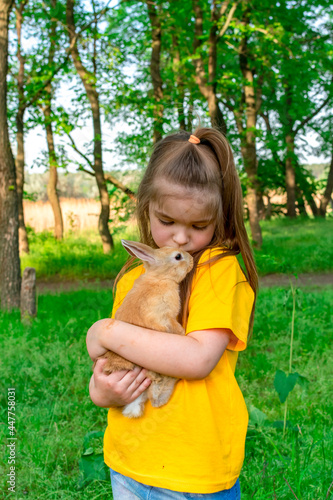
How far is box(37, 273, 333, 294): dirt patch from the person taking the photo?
9.70 metres

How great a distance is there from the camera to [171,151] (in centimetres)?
196

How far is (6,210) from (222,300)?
20.3 feet

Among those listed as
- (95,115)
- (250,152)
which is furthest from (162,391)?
(250,152)

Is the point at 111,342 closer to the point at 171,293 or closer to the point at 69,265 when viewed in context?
the point at 171,293

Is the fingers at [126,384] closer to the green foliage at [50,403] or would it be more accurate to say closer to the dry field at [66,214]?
the green foliage at [50,403]

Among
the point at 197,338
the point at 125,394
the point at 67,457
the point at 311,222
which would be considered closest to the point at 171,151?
the point at 197,338

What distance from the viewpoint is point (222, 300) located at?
1688mm

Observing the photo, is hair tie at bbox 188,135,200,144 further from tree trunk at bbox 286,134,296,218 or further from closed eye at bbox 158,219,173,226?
tree trunk at bbox 286,134,296,218

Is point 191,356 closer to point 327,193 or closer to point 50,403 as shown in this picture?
point 50,403

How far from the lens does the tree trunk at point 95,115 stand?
37.6 ft

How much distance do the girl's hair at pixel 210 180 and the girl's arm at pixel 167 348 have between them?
193mm

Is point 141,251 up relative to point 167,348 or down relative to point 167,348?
up

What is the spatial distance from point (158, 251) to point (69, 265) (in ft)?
33.4

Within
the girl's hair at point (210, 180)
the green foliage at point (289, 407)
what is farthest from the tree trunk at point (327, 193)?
the girl's hair at point (210, 180)
